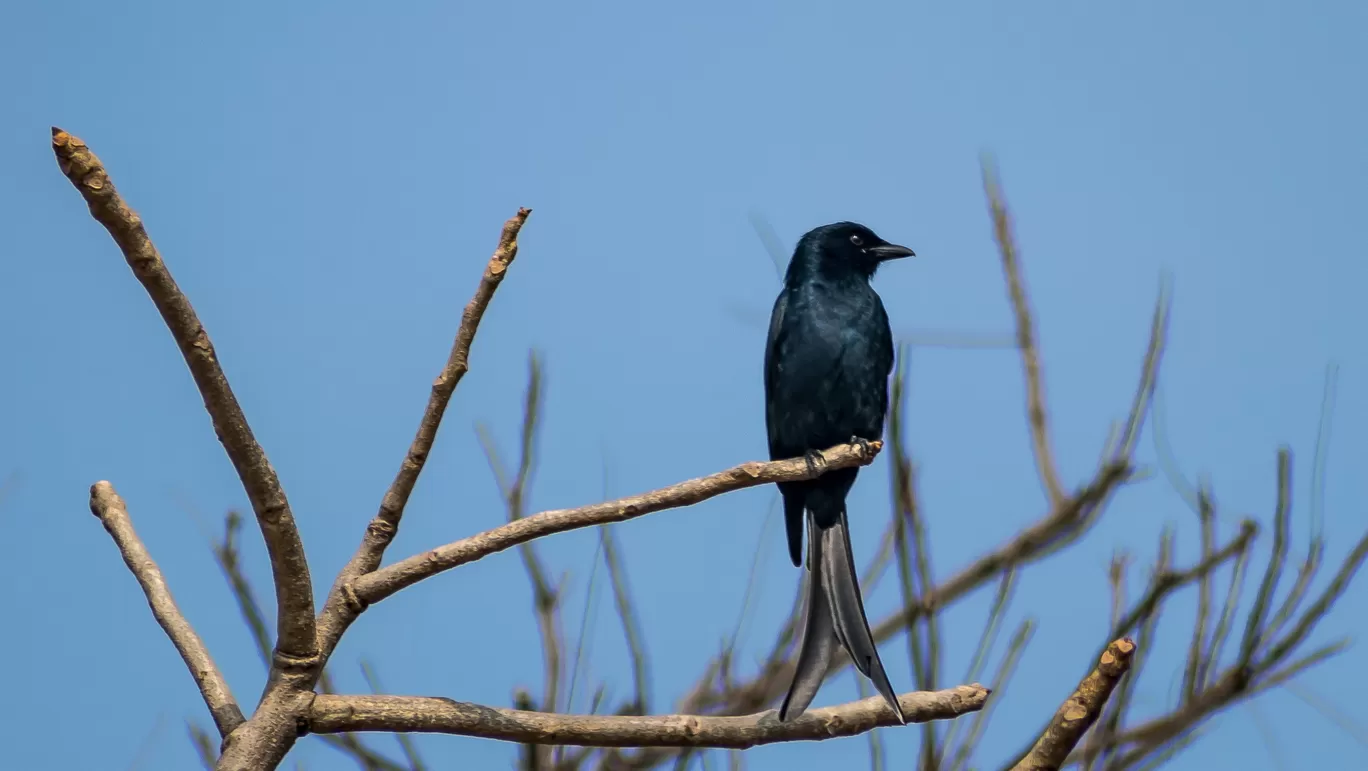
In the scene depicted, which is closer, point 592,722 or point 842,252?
point 592,722

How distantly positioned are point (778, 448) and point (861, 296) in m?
0.69

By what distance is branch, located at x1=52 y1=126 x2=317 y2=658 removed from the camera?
6.21 ft

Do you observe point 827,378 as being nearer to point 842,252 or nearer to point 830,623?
point 842,252

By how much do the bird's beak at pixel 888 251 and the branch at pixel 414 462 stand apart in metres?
2.98

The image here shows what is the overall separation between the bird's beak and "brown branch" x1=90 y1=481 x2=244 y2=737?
325 cm

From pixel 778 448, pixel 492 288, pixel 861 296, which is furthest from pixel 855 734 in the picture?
pixel 861 296

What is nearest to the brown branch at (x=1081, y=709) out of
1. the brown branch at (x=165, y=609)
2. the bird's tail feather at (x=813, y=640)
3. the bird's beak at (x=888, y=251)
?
the bird's tail feather at (x=813, y=640)

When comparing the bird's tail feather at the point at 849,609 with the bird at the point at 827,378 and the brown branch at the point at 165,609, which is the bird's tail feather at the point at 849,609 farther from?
the brown branch at the point at 165,609

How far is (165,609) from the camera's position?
2703 millimetres

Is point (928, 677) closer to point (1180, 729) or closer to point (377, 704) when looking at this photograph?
point (1180, 729)

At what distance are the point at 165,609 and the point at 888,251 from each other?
11.2 ft

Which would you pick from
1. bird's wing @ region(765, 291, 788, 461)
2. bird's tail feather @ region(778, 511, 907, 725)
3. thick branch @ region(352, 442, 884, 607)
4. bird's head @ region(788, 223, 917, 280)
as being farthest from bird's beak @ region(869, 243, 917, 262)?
thick branch @ region(352, 442, 884, 607)

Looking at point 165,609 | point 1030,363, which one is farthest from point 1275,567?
point 165,609

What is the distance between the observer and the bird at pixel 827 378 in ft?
12.5
